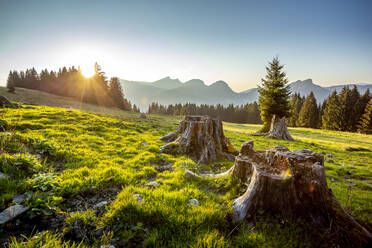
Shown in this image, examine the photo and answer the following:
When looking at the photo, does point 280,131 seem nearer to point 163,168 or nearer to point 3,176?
point 163,168

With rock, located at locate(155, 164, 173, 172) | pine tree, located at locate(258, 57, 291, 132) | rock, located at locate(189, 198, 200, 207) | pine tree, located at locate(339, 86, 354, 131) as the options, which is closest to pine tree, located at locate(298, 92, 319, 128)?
pine tree, located at locate(339, 86, 354, 131)

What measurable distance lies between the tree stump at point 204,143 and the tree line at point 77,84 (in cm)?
6354

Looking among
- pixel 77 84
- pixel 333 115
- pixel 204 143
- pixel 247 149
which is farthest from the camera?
pixel 77 84

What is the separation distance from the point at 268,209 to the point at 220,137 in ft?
18.3

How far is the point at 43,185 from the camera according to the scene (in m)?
3.46

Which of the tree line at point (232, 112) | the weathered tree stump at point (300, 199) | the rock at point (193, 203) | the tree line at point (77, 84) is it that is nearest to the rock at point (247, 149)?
the weathered tree stump at point (300, 199)

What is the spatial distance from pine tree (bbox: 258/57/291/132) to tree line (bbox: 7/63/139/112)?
5955 centimetres

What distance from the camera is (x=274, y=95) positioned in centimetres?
2330

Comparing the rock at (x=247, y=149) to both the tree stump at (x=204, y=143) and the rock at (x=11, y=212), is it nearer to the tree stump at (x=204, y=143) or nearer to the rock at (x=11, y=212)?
the tree stump at (x=204, y=143)

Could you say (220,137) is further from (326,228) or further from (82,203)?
(82,203)

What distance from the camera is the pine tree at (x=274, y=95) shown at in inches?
898

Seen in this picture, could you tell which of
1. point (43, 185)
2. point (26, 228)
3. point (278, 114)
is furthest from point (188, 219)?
point (278, 114)

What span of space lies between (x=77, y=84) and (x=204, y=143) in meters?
75.8

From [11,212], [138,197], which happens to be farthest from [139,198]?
[11,212]
